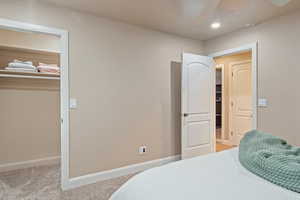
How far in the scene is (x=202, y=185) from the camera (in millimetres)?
952

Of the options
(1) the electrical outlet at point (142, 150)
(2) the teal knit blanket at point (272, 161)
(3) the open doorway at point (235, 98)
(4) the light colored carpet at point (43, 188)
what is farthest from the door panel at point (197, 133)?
(2) the teal knit blanket at point (272, 161)

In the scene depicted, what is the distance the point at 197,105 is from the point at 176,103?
0.39m

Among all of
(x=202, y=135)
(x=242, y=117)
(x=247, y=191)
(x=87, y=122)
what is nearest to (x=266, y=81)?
(x=202, y=135)

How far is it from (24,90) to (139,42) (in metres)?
2.19

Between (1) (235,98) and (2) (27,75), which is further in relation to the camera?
(1) (235,98)

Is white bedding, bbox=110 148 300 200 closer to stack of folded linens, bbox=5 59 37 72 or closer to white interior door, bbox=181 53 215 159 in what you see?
white interior door, bbox=181 53 215 159

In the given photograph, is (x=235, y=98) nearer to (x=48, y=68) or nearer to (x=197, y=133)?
(x=197, y=133)

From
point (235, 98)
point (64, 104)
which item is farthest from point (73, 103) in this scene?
point (235, 98)

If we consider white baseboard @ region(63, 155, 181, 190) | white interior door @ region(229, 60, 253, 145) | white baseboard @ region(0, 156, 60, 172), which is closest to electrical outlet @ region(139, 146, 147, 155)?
white baseboard @ region(63, 155, 181, 190)

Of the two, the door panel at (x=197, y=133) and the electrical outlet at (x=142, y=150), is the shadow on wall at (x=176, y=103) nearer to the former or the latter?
the door panel at (x=197, y=133)

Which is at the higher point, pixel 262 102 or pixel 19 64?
pixel 19 64

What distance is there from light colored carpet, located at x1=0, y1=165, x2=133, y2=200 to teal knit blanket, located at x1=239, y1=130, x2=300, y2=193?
1.74 m

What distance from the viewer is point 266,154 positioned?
3.72 feet

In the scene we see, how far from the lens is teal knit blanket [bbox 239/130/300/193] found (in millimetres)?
930
